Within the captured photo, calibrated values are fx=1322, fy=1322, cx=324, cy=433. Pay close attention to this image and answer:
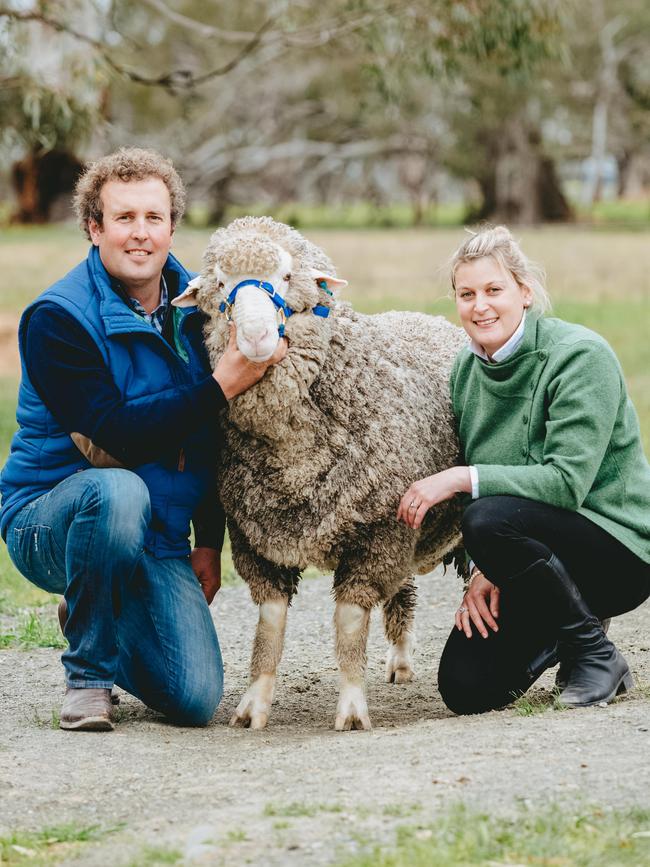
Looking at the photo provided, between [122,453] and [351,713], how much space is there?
120 cm

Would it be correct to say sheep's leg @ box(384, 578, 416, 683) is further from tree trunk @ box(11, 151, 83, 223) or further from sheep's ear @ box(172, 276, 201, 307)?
tree trunk @ box(11, 151, 83, 223)

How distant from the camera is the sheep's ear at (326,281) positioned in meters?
4.46

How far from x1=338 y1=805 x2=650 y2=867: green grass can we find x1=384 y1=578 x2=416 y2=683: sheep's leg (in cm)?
232

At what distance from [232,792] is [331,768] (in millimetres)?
326

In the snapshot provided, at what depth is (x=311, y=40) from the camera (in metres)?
13.5

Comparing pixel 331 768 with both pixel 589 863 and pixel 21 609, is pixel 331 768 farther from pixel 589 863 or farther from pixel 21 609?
pixel 21 609

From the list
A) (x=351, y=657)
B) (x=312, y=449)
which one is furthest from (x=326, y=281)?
(x=351, y=657)

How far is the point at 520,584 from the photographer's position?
444 centimetres

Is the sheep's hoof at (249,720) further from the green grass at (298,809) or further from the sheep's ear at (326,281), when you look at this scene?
the sheep's ear at (326,281)


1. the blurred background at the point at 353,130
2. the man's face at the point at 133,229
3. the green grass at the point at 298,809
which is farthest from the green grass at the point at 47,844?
the blurred background at the point at 353,130

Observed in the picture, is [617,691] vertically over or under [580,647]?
under

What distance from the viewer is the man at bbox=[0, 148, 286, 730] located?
14.4 feet

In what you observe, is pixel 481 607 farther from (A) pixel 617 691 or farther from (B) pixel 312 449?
(B) pixel 312 449

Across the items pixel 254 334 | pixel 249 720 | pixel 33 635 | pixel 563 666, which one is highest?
pixel 254 334
